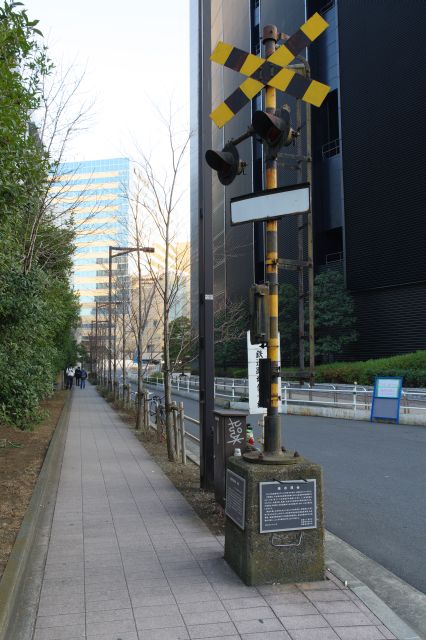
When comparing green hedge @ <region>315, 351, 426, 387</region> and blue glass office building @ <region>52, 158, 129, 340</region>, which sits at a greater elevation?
blue glass office building @ <region>52, 158, 129, 340</region>

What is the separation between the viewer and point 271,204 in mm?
4980

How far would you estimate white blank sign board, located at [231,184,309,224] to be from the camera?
4.86 metres

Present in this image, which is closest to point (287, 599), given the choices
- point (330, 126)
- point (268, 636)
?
point (268, 636)

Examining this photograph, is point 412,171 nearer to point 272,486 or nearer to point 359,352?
point 359,352

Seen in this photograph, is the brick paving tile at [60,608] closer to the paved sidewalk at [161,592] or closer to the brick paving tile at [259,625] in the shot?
the paved sidewalk at [161,592]

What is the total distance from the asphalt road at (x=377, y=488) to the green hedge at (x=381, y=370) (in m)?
9.51

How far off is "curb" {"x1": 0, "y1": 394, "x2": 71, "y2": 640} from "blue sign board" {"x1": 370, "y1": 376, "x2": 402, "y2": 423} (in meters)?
10.9

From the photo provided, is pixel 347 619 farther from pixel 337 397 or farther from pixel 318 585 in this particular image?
pixel 337 397

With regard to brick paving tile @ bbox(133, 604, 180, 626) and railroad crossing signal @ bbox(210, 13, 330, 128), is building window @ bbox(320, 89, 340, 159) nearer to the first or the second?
railroad crossing signal @ bbox(210, 13, 330, 128)

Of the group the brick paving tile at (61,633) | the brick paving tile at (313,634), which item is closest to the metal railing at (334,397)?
the brick paving tile at (313,634)

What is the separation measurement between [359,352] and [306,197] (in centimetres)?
3002

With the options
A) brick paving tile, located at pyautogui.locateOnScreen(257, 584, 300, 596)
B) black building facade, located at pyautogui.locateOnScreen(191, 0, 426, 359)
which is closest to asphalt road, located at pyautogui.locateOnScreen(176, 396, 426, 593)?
brick paving tile, located at pyautogui.locateOnScreen(257, 584, 300, 596)

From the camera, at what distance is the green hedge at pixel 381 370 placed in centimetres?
2519

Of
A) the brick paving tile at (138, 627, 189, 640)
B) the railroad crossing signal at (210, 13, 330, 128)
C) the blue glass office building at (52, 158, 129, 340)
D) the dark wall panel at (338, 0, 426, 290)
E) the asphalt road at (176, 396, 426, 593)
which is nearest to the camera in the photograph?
the brick paving tile at (138, 627, 189, 640)
